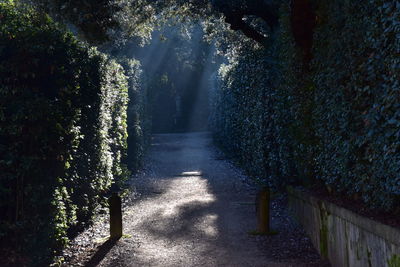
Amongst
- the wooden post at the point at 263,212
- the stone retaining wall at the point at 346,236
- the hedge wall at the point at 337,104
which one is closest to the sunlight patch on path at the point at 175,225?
the wooden post at the point at 263,212

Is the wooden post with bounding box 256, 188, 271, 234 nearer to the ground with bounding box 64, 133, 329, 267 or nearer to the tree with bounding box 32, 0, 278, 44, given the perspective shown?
the ground with bounding box 64, 133, 329, 267

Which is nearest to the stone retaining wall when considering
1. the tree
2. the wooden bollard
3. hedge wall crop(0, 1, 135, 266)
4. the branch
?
the wooden bollard

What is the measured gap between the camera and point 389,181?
455cm

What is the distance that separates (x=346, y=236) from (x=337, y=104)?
1.71 m

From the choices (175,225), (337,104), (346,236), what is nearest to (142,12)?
(175,225)

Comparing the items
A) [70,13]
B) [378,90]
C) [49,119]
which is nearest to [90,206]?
[49,119]

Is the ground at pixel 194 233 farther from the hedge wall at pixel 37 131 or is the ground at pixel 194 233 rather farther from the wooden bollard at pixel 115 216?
the hedge wall at pixel 37 131

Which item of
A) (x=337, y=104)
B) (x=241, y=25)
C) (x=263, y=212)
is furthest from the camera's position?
(x=241, y=25)

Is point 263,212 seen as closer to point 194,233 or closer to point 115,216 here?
point 194,233

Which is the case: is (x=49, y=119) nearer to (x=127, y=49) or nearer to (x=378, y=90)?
(x=378, y=90)

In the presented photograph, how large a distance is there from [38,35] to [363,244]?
192 inches

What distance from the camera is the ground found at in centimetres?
719

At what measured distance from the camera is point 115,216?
8219mm

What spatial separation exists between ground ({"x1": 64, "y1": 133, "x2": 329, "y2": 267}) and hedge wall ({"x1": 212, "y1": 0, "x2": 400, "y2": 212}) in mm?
1075
